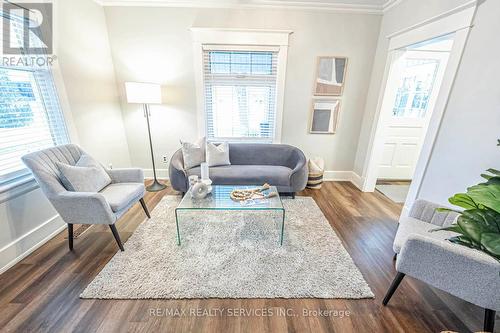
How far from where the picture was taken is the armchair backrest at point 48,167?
158 centimetres

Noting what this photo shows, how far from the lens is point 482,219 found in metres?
0.89

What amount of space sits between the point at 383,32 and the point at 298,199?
105 inches

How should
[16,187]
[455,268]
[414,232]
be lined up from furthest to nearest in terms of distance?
[16,187] < [414,232] < [455,268]

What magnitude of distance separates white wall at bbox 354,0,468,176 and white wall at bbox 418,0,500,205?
42 centimetres

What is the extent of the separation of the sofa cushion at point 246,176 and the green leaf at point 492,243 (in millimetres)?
1939

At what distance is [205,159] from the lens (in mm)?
2939

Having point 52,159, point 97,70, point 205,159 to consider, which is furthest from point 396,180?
point 97,70

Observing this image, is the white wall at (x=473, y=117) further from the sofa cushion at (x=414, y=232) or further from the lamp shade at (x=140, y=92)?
the lamp shade at (x=140, y=92)

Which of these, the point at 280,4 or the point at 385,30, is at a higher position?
the point at 280,4

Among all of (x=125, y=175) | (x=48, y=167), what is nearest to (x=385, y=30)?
(x=125, y=175)

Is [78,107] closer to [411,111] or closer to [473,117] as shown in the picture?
[473,117]

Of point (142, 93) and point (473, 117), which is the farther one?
point (142, 93)

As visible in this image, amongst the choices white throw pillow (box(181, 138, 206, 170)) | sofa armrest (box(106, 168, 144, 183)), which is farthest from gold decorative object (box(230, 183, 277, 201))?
sofa armrest (box(106, 168, 144, 183))

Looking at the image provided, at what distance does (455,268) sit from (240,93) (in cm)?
302
